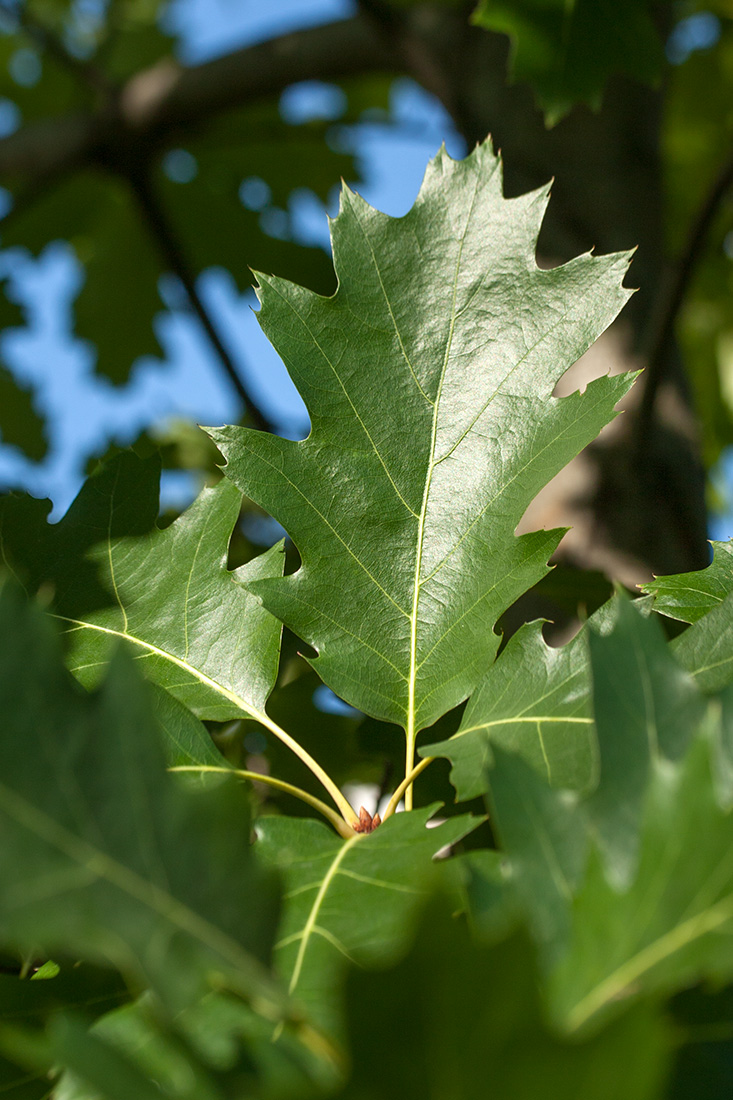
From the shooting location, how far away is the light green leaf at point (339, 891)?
17.8 inches

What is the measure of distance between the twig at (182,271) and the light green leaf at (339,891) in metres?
1.65

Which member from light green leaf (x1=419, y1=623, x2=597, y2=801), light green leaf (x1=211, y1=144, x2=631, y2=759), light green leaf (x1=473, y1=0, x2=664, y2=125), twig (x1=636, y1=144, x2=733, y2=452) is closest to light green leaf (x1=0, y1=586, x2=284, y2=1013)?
light green leaf (x1=419, y1=623, x2=597, y2=801)

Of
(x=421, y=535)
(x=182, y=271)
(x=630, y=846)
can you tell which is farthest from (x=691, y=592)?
(x=182, y=271)

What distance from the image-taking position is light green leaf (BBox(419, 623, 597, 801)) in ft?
1.91

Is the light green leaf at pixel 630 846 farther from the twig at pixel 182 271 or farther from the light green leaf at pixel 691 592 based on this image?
the twig at pixel 182 271

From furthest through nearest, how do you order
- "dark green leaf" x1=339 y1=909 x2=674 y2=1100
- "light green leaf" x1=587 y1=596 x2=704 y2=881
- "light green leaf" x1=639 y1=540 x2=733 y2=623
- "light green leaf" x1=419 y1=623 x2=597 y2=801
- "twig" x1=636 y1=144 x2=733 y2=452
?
"twig" x1=636 y1=144 x2=733 y2=452 → "light green leaf" x1=639 y1=540 x2=733 y2=623 → "light green leaf" x1=419 y1=623 x2=597 y2=801 → "light green leaf" x1=587 y1=596 x2=704 y2=881 → "dark green leaf" x1=339 y1=909 x2=674 y2=1100

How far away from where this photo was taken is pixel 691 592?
698mm

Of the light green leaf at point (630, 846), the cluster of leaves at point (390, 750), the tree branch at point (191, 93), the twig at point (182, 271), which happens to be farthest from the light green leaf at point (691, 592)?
the tree branch at point (191, 93)

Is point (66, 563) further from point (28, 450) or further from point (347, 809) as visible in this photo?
point (28, 450)

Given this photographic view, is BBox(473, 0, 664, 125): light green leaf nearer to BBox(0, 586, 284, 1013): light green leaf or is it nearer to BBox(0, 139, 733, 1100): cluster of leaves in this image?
BBox(0, 139, 733, 1100): cluster of leaves

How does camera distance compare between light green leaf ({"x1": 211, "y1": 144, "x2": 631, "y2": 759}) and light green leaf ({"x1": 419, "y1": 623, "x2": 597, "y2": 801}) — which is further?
light green leaf ({"x1": 211, "y1": 144, "x2": 631, "y2": 759})

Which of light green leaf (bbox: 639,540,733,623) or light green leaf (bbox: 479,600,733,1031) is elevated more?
light green leaf (bbox: 479,600,733,1031)

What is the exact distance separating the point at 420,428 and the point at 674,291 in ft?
2.80

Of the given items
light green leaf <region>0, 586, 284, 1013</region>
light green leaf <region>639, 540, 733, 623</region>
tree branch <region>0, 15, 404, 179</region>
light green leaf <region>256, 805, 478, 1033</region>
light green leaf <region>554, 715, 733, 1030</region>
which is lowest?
light green leaf <region>639, 540, 733, 623</region>
